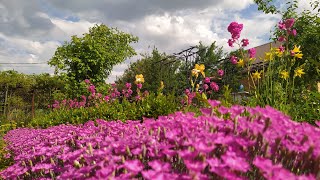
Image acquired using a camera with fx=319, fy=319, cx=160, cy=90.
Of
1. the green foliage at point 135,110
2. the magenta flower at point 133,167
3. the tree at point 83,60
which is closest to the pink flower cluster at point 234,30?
the green foliage at point 135,110

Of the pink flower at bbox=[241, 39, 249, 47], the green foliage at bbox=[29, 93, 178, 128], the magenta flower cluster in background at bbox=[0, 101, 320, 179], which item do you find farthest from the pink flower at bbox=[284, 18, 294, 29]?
the magenta flower cluster in background at bbox=[0, 101, 320, 179]

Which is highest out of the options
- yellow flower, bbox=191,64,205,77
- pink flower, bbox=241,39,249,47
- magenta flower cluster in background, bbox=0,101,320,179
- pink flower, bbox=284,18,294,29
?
pink flower, bbox=284,18,294,29

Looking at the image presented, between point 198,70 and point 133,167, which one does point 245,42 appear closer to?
point 198,70

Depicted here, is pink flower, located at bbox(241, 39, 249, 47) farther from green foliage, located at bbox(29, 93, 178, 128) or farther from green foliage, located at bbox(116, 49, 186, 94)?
green foliage, located at bbox(116, 49, 186, 94)

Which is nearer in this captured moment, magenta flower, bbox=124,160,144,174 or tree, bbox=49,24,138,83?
magenta flower, bbox=124,160,144,174

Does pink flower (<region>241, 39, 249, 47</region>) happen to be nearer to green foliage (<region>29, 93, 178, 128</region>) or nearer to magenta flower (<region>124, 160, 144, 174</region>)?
green foliage (<region>29, 93, 178, 128</region>)

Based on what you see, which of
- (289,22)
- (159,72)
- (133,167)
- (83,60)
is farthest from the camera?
(159,72)

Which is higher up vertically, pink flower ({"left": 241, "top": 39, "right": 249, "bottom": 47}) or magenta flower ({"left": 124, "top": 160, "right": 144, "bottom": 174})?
pink flower ({"left": 241, "top": 39, "right": 249, "bottom": 47})

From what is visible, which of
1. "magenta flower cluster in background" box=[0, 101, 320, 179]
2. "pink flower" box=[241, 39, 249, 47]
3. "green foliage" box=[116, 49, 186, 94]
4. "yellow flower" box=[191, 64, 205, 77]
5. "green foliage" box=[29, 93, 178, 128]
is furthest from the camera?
"green foliage" box=[116, 49, 186, 94]

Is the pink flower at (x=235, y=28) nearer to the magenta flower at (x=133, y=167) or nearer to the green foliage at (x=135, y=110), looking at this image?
the green foliage at (x=135, y=110)

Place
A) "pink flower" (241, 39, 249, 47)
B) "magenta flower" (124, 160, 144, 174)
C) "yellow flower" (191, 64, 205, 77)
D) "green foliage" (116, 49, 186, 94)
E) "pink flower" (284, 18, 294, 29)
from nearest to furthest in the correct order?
"magenta flower" (124, 160, 144, 174) < "pink flower" (284, 18, 294, 29) < "pink flower" (241, 39, 249, 47) < "yellow flower" (191, 64, 205, 77) < "green foliage" (116, 49, 186, 94)

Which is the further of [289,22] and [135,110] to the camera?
[135,110]

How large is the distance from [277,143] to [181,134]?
533 millimetres

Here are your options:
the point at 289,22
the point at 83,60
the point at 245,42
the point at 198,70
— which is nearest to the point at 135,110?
the point at 198,70
